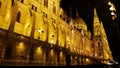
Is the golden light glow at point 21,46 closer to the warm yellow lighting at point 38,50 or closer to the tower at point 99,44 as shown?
the warm yellow lighting at point 38,50

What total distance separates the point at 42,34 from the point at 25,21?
4.45 meters

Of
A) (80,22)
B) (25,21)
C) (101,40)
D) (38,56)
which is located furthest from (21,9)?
(101,40)

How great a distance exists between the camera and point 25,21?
23719 millimetres

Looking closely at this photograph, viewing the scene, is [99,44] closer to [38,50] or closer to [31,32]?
[38,50]

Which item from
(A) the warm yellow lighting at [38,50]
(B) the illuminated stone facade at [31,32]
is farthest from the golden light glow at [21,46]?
(A) the warm yellow lighting at [38,50]

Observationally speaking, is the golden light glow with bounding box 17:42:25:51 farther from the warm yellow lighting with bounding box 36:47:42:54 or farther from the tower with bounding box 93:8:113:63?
the tower with bounding box 93:8:113:63

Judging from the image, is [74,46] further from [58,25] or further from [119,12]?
[119,12]

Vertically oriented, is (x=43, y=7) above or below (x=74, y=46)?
above

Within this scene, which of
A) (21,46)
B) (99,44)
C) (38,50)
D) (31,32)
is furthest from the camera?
(99,44)

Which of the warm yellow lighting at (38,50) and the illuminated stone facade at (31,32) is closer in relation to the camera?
the illuminated stone facade at (31,32)

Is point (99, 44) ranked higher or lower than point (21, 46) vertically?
higher

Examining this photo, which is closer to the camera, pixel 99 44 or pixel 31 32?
pixel 31 32

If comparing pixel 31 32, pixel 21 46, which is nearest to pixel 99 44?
pixel 31 32

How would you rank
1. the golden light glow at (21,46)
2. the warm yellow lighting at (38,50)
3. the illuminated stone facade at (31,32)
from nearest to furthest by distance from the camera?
the illuminated stone facade at (31,32) < the golden light glow at (21,46) < the warm yellow lighting at (38,50)
